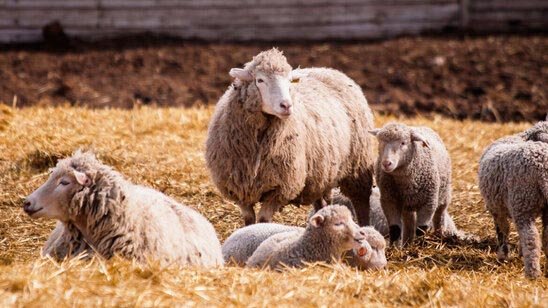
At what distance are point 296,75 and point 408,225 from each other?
1795mm

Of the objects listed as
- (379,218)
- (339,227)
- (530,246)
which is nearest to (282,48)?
(379,218)

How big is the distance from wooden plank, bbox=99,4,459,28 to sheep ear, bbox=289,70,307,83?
35.1 feet

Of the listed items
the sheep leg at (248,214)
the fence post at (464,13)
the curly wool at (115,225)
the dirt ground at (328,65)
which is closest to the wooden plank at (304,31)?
the fence post at (464,13)

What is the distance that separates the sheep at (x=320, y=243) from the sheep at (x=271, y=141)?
4.03 feet

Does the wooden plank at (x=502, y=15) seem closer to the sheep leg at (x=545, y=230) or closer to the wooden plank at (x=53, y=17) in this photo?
the wooden plank at (x=53, y=17)

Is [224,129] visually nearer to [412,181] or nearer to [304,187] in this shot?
[304,187]

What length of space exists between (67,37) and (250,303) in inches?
584

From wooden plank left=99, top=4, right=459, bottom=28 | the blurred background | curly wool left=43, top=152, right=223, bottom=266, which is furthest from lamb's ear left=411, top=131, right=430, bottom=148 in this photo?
wooden plank left=99, top=4, right=459, bottom=28

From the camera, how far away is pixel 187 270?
A: 21.3ft

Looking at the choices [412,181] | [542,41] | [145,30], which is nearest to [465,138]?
[412,181]

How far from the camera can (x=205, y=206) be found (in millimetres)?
10352

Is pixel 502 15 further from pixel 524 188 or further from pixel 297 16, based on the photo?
pixel 524 188

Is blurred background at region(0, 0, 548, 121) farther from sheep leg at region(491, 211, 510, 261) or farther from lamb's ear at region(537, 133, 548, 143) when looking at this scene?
lamb's ear at region(537, 133, 548, 143)

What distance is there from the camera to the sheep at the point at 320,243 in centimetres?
761
